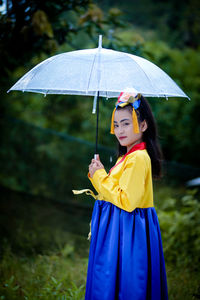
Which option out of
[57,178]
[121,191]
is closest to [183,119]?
[57,178]

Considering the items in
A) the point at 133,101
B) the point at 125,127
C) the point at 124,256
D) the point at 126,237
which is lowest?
the point at 124,256

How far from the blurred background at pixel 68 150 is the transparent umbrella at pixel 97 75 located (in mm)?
681

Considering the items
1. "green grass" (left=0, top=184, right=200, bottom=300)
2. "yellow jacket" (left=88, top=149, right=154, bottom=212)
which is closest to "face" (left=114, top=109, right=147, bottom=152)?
"yellow jacket" (left=88, top=149, right=154, bottom=212)

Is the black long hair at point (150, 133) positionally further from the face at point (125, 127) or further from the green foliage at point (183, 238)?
the green foliage at point (183, 238)

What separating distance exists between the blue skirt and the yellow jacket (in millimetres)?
112

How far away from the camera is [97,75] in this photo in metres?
1.85

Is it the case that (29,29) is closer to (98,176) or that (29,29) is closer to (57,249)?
(98,176)

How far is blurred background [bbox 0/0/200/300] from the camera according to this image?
3119mm

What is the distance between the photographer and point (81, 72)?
189cm

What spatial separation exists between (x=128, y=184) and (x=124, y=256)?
44 centimetres

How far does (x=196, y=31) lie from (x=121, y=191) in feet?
25.5

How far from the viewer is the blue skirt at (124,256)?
6.19 feet

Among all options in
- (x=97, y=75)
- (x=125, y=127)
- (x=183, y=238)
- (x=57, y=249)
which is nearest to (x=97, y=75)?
(x=97, y=75)

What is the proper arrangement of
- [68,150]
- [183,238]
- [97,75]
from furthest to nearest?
[68,150] < [183,238] < [97,75]
